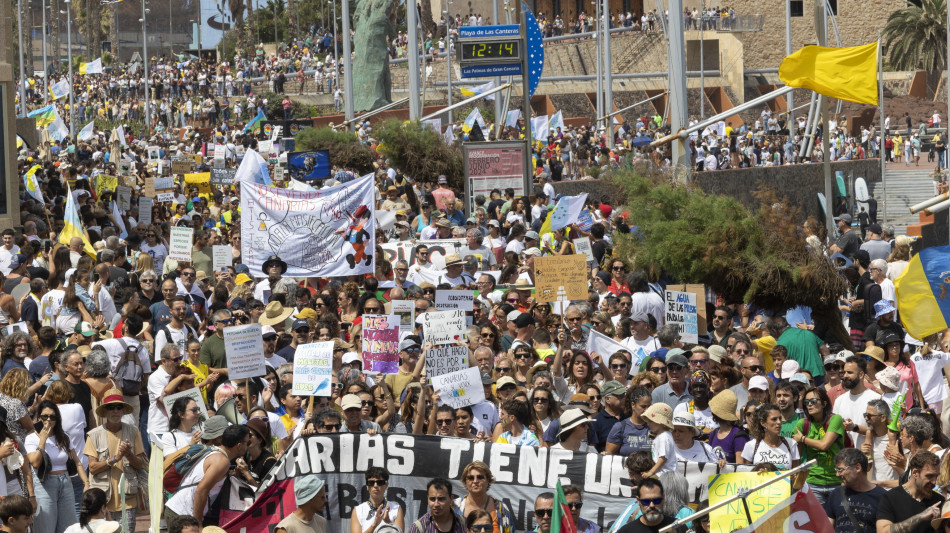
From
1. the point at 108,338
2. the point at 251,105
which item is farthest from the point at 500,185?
the point at 251,105

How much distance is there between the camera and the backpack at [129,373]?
35.9 ft

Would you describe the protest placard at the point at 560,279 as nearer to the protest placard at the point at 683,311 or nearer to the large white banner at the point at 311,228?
the protest placard at the point at 683,311

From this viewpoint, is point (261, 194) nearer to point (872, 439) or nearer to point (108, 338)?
point (108, 338)

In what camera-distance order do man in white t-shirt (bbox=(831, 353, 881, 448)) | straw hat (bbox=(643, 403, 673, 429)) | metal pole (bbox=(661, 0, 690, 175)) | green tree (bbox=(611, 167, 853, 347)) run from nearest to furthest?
straw hat (bbox=(643, 403, 673, 429))
man in white t-shirt (bbox=(831, 353, 881, 448))
green tree (bbox=(611, 167, 853, 347))
metal pole (bbox=(661, 0, 690, 175))

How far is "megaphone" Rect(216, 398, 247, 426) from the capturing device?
30.1 ft

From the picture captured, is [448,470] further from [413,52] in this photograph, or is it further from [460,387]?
[413,52]

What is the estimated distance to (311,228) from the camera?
15.5m

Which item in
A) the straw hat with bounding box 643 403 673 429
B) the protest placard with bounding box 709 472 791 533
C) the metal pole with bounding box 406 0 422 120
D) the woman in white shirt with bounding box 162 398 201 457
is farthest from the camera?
the metal pole with bounding box 406 0 422 120

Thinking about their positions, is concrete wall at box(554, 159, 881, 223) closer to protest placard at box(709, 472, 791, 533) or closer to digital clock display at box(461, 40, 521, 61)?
digital clock display at box(461, 40, 521, 61)

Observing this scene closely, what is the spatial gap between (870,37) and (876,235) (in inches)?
2199

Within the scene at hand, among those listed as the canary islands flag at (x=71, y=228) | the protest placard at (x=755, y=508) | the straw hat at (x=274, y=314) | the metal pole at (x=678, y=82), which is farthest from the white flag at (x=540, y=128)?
the protest placard at (x=755, y=508)

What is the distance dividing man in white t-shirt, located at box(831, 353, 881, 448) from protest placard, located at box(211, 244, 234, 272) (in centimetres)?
832

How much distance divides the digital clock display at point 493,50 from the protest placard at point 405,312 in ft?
32.4

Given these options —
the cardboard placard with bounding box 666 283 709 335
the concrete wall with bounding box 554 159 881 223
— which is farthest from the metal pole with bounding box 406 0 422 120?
the cardboard placard with bounding box 666 283 709 335
